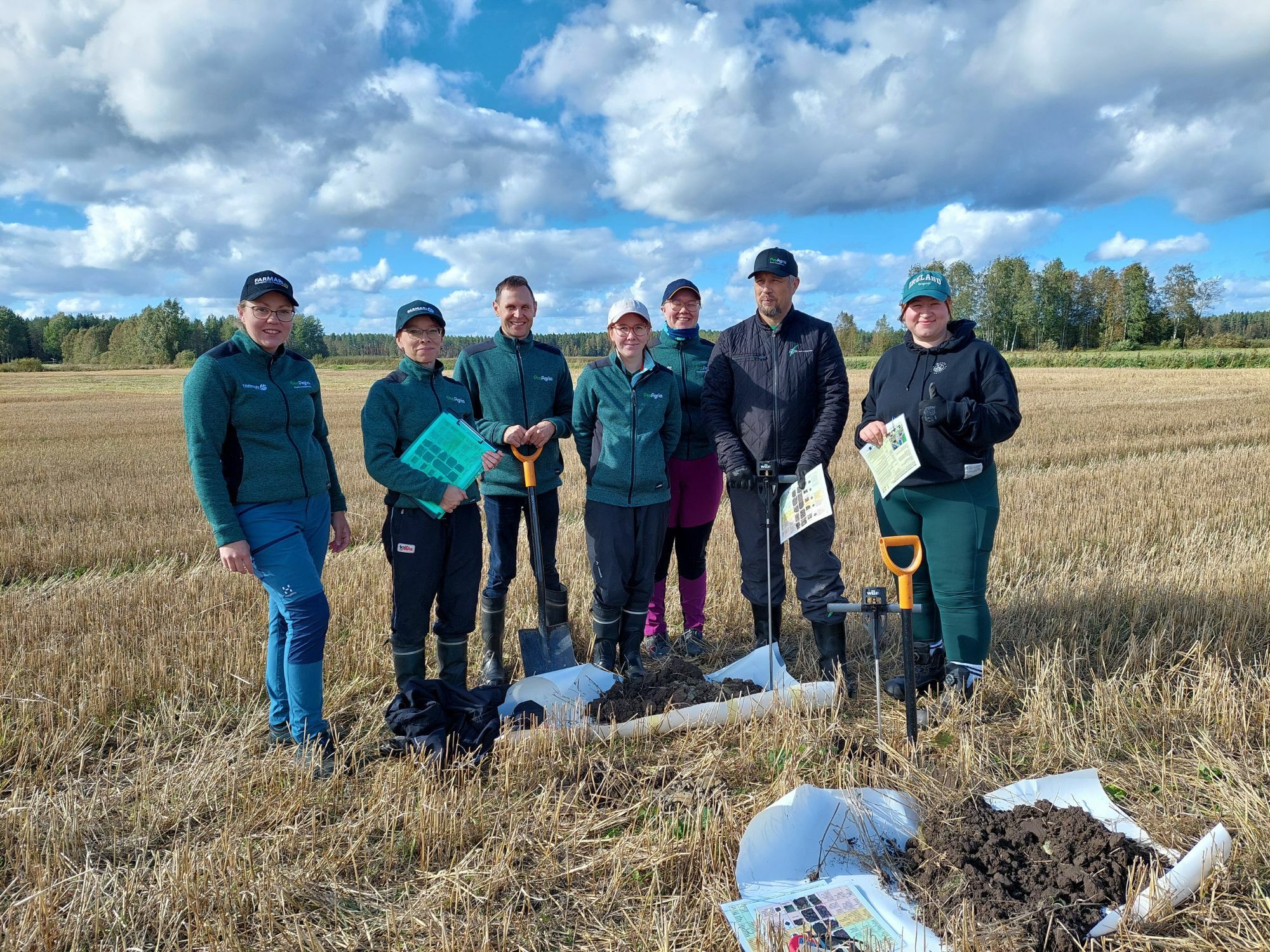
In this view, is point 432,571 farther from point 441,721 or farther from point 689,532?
point 689,532

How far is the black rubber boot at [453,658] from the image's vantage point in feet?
14.7

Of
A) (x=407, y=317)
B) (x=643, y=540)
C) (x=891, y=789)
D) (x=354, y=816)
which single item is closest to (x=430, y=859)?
(x=354, y=816)

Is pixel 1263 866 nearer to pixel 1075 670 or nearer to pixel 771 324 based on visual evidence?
pixel 1075 670

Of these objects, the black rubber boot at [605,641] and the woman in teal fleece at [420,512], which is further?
the black rubber boot at [605,641]

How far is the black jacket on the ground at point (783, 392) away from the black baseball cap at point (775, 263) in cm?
27

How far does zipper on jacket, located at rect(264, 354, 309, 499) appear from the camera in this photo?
372 cm

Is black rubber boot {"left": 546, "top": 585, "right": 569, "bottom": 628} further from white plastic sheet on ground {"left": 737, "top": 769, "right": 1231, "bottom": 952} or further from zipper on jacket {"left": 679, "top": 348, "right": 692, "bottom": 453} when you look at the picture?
white plastic sheet on ground {"left": 737, "top": 769, "right": 1231, "bottom": 952}

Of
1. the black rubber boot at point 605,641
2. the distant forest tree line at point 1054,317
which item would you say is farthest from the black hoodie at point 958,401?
the distant forest tree line at point 1054,317

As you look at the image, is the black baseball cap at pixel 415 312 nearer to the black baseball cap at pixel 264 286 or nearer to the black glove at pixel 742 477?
the black baseball cap at pixel 264 286

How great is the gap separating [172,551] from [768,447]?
714cm

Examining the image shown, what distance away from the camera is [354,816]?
3217 millimetres

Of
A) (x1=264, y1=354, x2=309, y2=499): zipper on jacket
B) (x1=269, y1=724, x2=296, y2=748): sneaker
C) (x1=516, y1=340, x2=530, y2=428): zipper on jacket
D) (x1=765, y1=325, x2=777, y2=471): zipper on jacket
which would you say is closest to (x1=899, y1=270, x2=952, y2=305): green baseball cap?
(x1=765, y1=325, x2=777, y2=471): zipper on jacket

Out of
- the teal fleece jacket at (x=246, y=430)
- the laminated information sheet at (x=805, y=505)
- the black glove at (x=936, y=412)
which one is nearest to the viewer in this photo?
the teal fleece jacket at (x=246, y=430)

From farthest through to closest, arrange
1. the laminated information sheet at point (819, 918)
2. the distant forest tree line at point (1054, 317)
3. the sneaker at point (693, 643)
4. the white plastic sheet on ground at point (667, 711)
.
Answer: the distant forest tree line at point (1054, 317), the sneaker at point (693, 643), the white plastic sheet on ground at point (667, 711), the laminated information sheet at point (819, 918)
